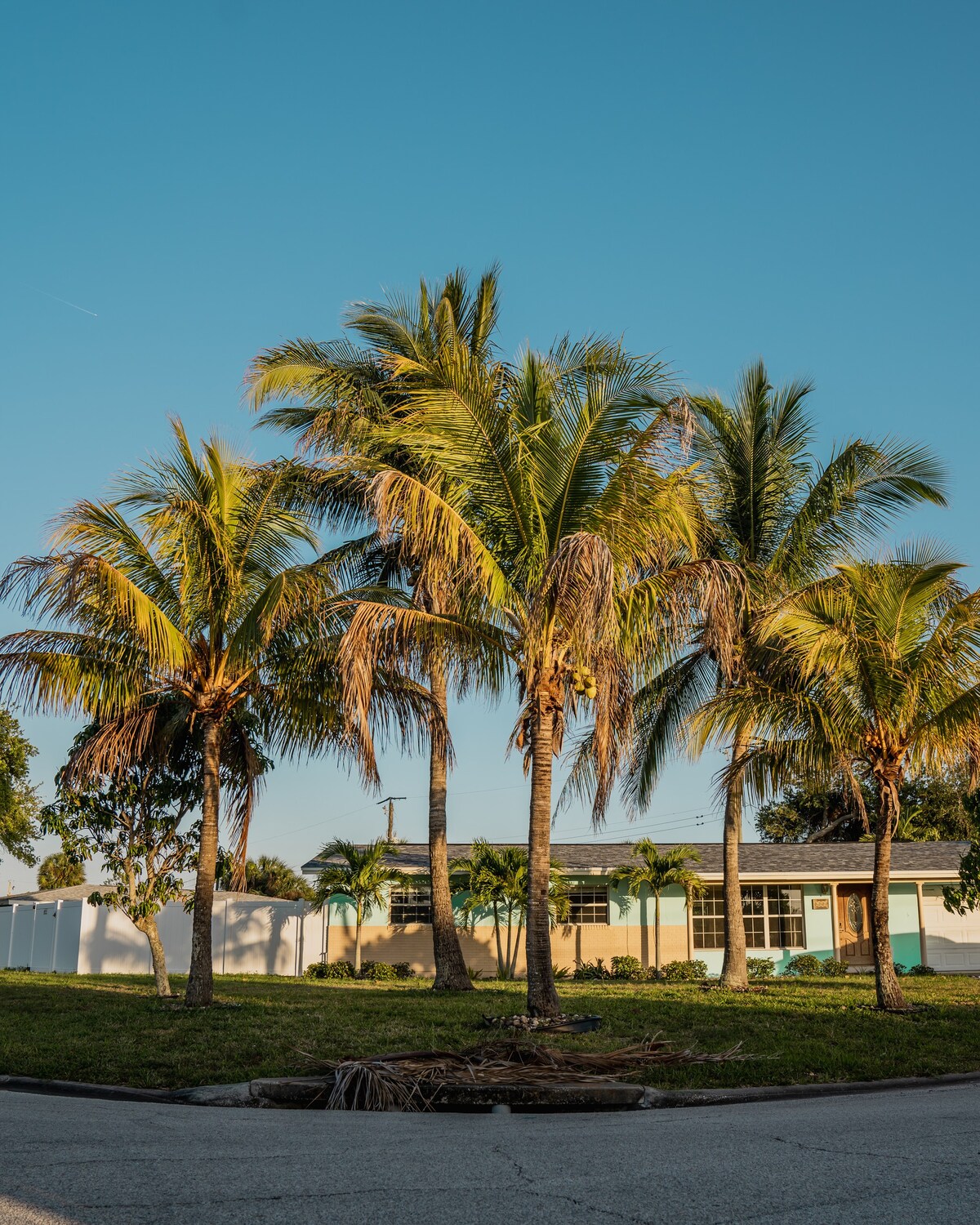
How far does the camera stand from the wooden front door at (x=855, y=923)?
93.1 feet

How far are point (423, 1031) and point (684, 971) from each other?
14251mm

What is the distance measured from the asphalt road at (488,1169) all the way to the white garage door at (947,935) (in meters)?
21.6

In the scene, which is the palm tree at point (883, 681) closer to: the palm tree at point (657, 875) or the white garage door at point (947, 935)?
the palm tree at point (657, 875)

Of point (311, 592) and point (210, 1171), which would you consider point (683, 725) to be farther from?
point (210, 1171)

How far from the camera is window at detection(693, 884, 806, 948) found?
28016 millimetres

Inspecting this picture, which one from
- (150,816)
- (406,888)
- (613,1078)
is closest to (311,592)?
(150,816)

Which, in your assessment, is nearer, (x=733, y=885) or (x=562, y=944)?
(x=733, y=885)

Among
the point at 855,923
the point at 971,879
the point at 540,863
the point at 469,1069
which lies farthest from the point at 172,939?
the point at 469,1069

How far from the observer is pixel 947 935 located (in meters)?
28.3

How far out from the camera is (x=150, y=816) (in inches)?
747

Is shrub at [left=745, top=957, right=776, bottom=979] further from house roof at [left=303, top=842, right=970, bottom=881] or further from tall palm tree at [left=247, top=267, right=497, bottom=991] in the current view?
tall palm tree at [left=247, top=267, right=497, bottom=991]

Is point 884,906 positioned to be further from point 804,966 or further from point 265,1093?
point 804,966

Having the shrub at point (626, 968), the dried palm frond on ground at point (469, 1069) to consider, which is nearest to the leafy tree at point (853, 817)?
the shrub at point (626, 968)

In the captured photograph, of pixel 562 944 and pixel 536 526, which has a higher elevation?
pixel 536 526
